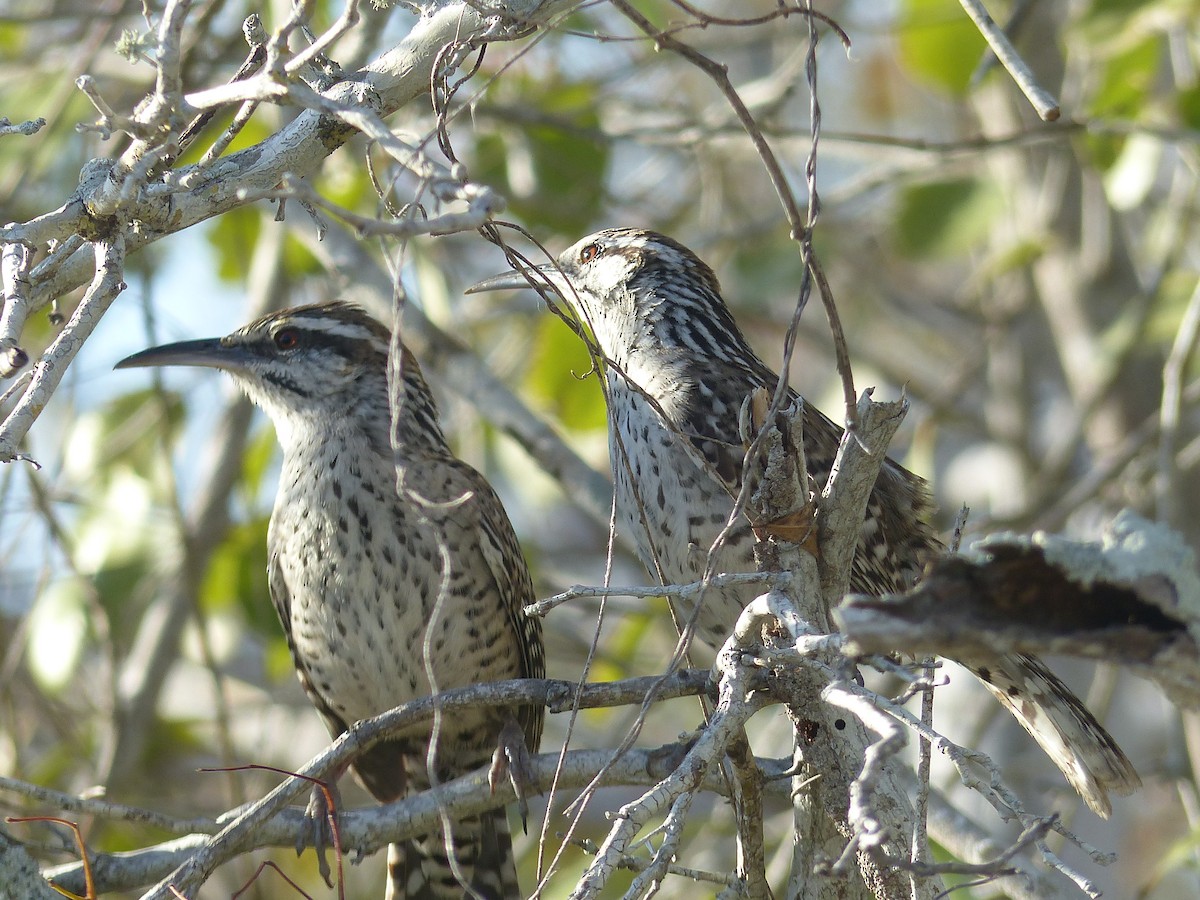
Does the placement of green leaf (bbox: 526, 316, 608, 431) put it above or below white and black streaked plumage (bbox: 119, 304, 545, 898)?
above

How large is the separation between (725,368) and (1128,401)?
3517 millimetres

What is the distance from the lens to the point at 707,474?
3.38 metres

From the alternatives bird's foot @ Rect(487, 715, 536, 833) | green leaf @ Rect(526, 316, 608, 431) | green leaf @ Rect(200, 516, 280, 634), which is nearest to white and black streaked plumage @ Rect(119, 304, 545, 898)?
bird's foot @ Rect(487, 715, 536, 833)

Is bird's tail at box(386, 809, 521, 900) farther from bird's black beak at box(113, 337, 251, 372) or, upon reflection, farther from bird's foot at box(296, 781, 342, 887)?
bird's black beak at box(113, 337, 251, 372)

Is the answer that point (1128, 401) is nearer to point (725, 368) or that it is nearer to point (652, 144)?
point (652, 144)

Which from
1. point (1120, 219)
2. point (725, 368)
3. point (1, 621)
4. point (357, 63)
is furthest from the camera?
point (1120, 219)

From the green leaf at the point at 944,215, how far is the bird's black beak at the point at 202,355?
2.89 meters

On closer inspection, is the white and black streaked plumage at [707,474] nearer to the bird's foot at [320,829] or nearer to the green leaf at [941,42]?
the bird's foot at [320,829]

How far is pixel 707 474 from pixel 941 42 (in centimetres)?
303

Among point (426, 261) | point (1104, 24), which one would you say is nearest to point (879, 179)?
point (1104, 24)

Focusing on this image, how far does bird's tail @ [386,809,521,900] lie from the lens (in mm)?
4406

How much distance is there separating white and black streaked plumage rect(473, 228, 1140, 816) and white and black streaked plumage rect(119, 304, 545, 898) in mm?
515

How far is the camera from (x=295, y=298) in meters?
6.88

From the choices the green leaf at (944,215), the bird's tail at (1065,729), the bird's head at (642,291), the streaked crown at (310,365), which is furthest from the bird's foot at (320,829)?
the green leaf at (944,215)
